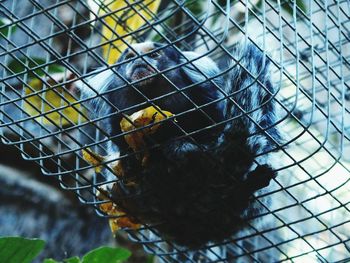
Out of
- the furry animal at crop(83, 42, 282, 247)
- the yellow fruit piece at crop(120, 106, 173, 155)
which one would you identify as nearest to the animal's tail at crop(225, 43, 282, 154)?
the furry animal at crop(83, 42, 282, 247)

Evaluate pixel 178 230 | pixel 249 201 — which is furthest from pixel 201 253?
pixel 249 201

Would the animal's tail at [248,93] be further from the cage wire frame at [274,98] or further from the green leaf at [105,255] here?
the green leaf at [105,255]

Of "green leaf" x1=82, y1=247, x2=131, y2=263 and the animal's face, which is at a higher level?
the animal's face

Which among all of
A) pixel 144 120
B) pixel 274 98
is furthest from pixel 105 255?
pixel 274 98

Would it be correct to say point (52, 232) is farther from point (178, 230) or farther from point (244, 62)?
point (244, 62)

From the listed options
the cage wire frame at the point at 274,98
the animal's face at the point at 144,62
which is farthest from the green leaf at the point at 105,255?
the animal's face at the point at 144,62

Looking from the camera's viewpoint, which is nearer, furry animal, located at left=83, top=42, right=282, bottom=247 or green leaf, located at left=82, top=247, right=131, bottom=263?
green leaf, located at left=82, top=247, right=131, bottom=263

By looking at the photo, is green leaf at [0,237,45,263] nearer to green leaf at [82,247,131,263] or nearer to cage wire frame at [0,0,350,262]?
green leaf at [82,247,131,263]

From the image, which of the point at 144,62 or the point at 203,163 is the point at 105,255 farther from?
the point at 144,62

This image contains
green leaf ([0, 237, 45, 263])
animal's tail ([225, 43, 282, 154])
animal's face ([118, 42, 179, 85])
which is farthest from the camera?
animal's face ([118, 42, 179, 85])
